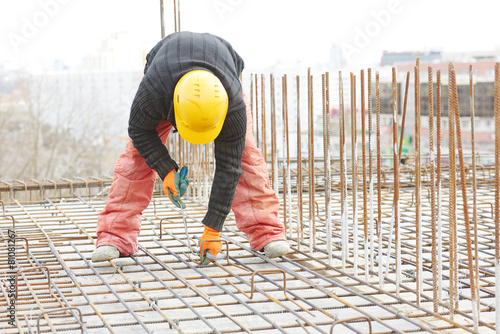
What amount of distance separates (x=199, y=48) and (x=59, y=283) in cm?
132

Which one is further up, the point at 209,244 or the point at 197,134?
the point at 197,134

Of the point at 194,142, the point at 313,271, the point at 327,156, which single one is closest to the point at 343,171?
the point at 327,156

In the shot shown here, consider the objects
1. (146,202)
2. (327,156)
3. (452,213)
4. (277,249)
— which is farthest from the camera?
(146,202)

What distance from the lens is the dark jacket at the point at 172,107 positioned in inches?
117

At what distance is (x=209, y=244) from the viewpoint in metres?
3.35

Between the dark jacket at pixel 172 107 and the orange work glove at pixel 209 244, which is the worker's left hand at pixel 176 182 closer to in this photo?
the dark jacket at pixel 172 107

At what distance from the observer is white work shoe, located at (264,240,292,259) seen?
3398 millimetres

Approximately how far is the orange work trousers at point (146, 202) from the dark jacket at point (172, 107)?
0.29 m

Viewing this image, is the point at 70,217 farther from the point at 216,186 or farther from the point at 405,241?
the point at 405,241

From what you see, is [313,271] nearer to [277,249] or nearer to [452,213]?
[277,249]

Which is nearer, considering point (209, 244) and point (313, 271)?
point (313, 271)

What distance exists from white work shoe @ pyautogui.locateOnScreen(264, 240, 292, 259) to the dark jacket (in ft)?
1.04

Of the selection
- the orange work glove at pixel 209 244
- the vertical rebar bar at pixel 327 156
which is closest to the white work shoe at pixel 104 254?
the orange work glove at pixel 209 244

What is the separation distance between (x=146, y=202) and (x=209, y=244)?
1.60ft
